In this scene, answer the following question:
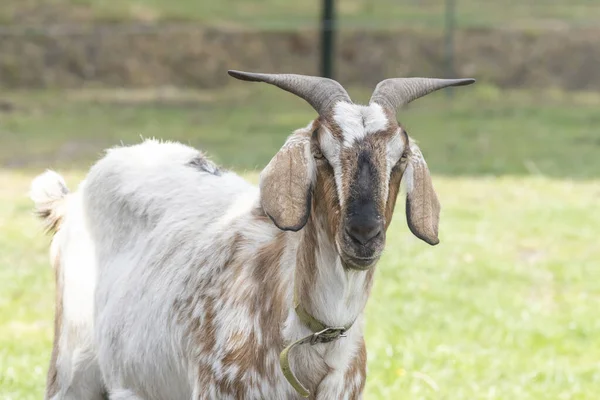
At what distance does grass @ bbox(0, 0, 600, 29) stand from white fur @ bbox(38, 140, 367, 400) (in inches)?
630

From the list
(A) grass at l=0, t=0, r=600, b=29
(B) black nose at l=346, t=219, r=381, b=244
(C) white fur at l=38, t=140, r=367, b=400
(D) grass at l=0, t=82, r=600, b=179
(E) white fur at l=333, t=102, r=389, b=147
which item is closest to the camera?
(B) black nose at l=346, t=219, r=381, b=244

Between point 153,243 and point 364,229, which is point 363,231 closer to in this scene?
point 364,229

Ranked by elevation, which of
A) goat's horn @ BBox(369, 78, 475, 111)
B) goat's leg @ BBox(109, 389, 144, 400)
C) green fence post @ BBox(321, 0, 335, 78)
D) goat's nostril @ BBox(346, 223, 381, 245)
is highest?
goat's horn @ BBox(369, 78, 475, 111)

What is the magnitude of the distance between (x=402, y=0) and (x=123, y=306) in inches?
853

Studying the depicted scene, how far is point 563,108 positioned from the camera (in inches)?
792

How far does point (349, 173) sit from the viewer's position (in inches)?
156

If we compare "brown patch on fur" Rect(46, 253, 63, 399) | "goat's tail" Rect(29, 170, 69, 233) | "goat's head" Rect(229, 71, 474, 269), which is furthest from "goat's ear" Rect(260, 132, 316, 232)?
"goat's tail" Rect(29, 170, 69, 233)

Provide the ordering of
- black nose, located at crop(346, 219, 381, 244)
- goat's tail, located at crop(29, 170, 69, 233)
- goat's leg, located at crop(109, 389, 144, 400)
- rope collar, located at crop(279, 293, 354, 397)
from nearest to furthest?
black nose, located at crop(346, 219, 381, 244) < rope collar, located at crop(279, 293, 354, 397) < goat's leg, located at crop(109, 389, 144, 400) < goat's tail, located at crop(29, 170, 69, 233)

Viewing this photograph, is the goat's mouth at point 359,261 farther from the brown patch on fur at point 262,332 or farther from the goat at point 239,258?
the brown patch on fur at point 262,332

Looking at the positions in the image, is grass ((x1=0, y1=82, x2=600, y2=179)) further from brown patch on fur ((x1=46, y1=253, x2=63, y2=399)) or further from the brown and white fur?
the brown and white fur

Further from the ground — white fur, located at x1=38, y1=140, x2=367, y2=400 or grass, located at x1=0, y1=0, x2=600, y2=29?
white fur, located at x1=38, y1=140, x2=367, y2=400

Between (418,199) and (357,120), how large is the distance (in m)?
0.37

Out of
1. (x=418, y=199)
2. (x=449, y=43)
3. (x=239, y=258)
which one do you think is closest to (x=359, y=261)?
(x=418, y=199)

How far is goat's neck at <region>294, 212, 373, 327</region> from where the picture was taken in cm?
421
